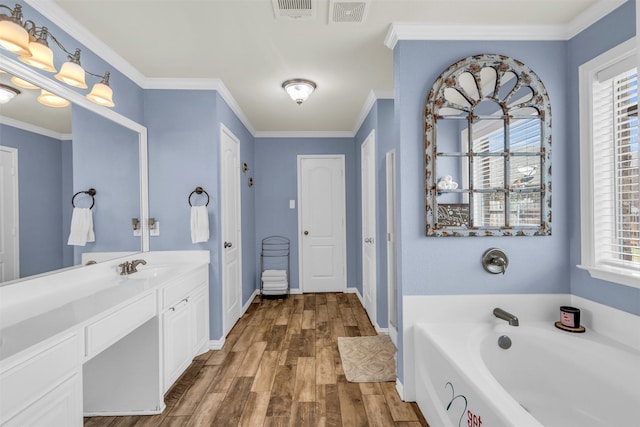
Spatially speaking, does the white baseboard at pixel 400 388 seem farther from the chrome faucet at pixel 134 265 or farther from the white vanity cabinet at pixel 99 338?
the chrome faucet at pixel 134 265

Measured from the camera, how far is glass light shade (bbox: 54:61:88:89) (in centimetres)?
180

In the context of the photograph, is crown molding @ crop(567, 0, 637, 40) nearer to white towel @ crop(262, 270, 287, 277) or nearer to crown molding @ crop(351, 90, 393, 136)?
crown molding @ crop(351, 90, 393, 136)

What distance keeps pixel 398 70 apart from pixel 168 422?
104 inches

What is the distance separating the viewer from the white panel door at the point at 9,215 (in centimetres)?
150

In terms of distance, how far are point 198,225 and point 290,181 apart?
226 centimetres

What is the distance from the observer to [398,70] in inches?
82.1

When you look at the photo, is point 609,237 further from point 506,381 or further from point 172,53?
point 172,53

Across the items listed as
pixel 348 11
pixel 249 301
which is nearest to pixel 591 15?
pixel 348 11

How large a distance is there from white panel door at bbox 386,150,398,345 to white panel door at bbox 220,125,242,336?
1597 millimetres

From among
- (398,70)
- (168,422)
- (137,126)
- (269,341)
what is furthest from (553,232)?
(137,126)

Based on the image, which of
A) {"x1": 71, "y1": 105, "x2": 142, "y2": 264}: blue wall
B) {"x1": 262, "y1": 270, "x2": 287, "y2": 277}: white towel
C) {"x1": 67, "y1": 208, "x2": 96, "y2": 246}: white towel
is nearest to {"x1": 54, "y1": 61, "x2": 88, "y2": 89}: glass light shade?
{"x1": 71, "y1": 105, "x2": 142, "y2": 264}: blue wall

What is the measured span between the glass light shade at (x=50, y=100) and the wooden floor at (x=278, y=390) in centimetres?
193

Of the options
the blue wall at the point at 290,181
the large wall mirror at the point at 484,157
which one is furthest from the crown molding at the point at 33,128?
the blue wall at the point at 290,181

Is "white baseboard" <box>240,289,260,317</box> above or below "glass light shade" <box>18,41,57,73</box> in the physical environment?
below
